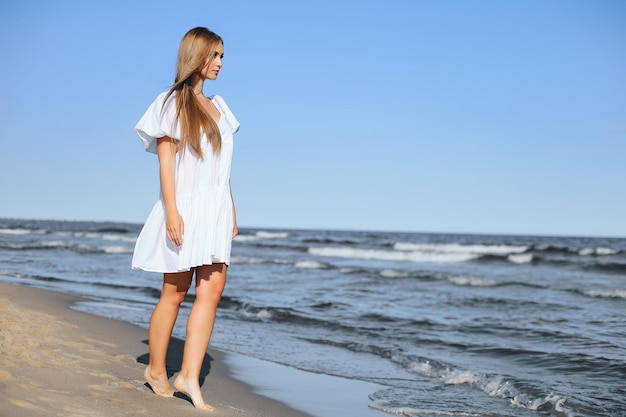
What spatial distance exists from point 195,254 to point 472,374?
3259 millimetres

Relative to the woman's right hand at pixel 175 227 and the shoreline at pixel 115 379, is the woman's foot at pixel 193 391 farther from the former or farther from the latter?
the woman's right hand at pixel 175 227

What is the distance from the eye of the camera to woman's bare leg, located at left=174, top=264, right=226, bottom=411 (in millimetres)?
3439

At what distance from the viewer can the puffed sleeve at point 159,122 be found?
330cm

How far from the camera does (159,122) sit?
3305mm

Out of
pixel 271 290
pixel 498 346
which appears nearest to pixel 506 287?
pixel 271 290

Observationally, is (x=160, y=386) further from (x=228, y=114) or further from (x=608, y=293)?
(x=608, y=293)

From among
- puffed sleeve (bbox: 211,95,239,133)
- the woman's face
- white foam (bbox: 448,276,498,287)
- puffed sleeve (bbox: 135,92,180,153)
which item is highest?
the woman's face

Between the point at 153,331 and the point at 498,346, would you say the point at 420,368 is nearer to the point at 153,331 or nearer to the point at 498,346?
the point at 498,346

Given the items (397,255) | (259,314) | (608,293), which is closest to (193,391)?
(259,314)

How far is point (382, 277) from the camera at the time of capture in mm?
16922

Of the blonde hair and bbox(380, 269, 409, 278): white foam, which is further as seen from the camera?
bbox(380, 269, 409, 278): white foam

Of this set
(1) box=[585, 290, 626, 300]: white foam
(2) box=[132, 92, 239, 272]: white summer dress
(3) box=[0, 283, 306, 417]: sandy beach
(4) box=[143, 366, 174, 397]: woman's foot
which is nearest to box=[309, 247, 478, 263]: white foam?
(1) box=[585, 290, 626, 300]: white foam

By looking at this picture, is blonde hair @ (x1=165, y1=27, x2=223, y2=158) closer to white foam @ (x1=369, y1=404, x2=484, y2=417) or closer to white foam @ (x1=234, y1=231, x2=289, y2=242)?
white foam @ (x1=369, y1=404, x2=484, y2=417)

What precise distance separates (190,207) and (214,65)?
704mm
